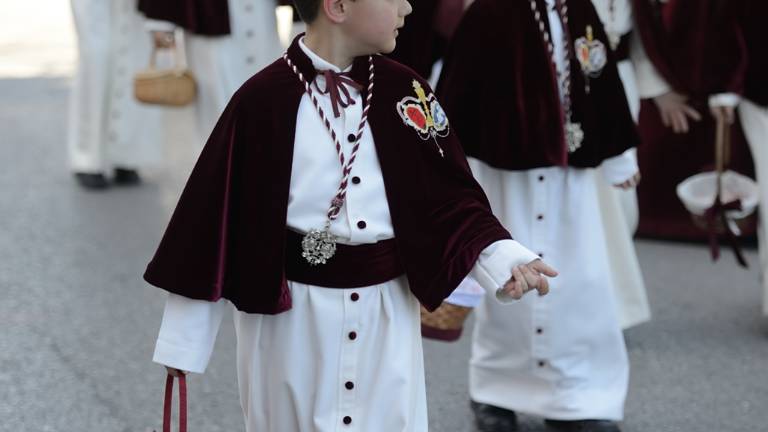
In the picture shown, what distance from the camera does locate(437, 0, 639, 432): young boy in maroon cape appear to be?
418 cm

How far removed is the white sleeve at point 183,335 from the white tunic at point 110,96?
15.6 feet

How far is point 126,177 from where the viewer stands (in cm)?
829

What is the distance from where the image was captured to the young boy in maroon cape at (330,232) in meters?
3.13

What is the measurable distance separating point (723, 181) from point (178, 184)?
12.0 feet

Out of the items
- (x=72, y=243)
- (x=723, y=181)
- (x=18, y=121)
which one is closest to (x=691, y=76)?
(x=723, y=181)

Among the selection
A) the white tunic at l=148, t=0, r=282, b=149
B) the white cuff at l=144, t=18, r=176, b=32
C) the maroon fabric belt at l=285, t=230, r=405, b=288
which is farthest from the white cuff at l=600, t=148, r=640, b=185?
the white cuff at l=144, t=18, r=176, b=32

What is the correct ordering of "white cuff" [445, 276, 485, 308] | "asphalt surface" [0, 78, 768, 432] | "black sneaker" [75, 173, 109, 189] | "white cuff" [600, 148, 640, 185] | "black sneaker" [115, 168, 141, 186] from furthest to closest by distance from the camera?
"black sneaker" [115, 168, 141, 186] → "black sneaker" [75, 173, 109, 189] → "asphalt surface" [0, 78, 768, 432] → "white cuff" [600, 148, 640, 185] → "white cuff" [445, 276, 485, 308]

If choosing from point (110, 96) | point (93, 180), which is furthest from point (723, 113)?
point (93, 180)

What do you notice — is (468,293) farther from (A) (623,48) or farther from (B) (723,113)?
(B) (723,113)

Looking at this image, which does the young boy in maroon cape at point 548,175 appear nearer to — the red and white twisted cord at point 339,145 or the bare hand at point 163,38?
the red and white twisted cord at point 339,145

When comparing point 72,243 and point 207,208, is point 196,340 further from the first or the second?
point 72,243

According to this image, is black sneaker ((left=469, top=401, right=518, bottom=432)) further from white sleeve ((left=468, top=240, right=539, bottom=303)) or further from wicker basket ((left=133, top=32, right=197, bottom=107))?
wicker basket ((left=133, top=32, right=197, bottom=107))

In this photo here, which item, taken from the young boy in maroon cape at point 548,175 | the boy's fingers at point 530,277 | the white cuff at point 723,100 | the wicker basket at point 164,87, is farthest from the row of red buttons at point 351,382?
the wicker basket at point 164,87

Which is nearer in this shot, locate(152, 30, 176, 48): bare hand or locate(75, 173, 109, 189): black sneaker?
locate(152, 30, 176, 48): bare hand
